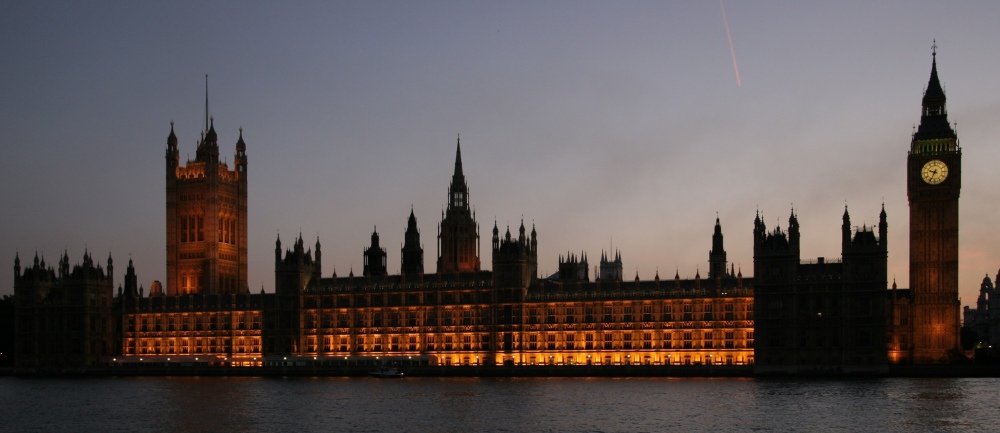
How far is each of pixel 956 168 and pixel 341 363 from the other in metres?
75.6

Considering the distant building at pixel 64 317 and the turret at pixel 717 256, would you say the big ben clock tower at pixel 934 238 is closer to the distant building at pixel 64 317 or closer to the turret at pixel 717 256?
the turret at pixel 717 256

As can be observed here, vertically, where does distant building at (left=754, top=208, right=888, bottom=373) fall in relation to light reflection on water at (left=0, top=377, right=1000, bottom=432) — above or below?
above

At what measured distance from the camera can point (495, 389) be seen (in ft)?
411

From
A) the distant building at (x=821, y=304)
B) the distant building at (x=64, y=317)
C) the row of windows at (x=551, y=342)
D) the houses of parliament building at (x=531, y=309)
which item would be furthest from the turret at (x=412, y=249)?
the distant building at (x=821, y=304)

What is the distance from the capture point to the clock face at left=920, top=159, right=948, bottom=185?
151750mm

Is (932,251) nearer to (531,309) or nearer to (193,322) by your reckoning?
(531,309)

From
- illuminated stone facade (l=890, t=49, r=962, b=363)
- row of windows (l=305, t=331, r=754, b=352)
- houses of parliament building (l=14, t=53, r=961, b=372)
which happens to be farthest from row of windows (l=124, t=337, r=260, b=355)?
illuminated stone facade (l=890, t=49, r=962, b=363)

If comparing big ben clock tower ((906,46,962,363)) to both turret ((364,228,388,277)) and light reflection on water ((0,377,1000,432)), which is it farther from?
turret ((364,228,388,277))

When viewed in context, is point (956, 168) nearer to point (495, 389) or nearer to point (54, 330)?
point (495, 389)

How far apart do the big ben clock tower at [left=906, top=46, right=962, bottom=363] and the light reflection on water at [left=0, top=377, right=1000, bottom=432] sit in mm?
14719

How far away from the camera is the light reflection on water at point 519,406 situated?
90.5 m

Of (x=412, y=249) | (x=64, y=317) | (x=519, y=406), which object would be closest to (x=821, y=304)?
(x=519, y=406)

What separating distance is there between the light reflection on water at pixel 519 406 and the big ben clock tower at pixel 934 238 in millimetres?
14719

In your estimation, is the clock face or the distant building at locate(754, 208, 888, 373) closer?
the distant building at locate(754, 208, 888, 373)
